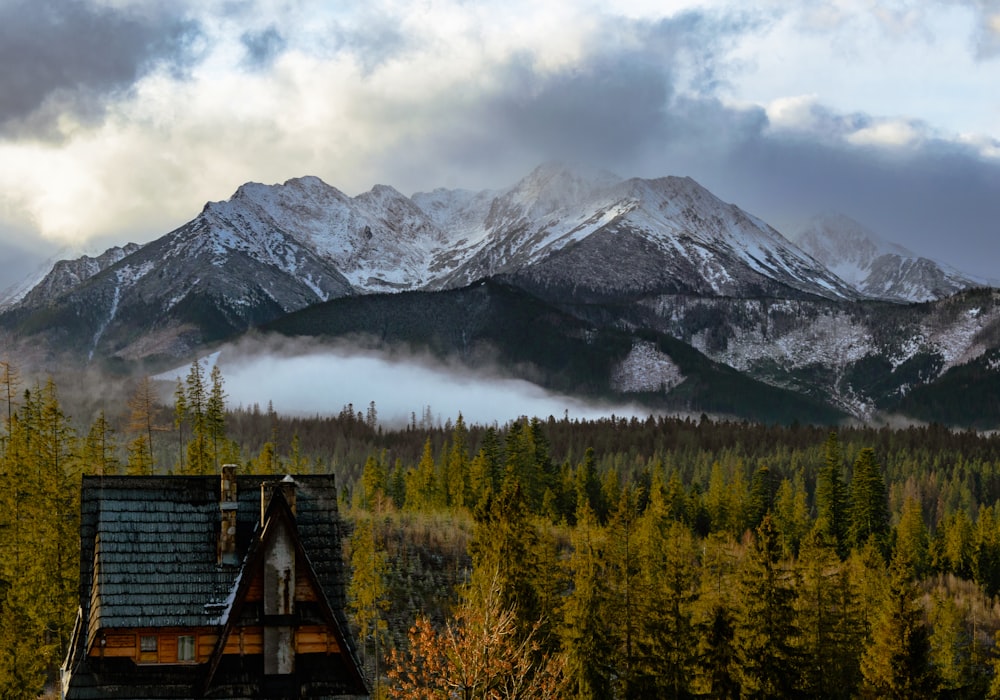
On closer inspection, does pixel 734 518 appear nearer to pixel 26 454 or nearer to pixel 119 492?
pixel 26 454

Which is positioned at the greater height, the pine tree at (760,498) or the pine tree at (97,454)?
the pine tree at (97,454)

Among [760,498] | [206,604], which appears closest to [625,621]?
[206,604]

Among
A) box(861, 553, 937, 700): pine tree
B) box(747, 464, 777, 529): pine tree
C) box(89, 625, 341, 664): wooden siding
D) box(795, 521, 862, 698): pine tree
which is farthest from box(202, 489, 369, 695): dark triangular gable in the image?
box(747, 464, 777, 529): pine tree

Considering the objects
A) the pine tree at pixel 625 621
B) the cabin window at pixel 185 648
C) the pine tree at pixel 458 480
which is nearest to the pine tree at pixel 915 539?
the pine tree at pixel 458 480

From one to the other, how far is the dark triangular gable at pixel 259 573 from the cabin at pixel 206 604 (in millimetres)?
29

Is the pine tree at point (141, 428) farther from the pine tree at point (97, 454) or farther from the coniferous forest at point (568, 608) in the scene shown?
the pine tree at point (97, 454)

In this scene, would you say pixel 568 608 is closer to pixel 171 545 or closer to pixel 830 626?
pixel 830 626

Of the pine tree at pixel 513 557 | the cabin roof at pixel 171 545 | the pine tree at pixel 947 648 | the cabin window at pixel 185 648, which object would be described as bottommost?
the pine tree at pixel 947 648

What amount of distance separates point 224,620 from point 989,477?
192947 mm

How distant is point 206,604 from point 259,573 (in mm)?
1677

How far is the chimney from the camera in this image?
2934cm

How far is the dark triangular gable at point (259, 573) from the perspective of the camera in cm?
2823

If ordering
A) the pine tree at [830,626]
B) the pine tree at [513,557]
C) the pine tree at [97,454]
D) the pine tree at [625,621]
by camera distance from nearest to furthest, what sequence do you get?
1. the pine tree at [625,621]
2. the pine tree at [513,557]
3. the pine tree at [830,626]
4. the pine tree at [97,454]

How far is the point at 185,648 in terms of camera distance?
28.5 meters
